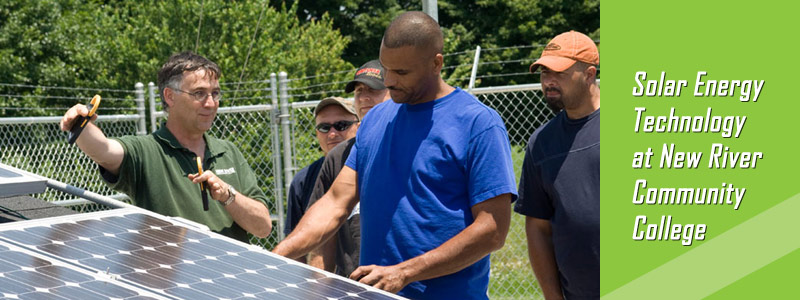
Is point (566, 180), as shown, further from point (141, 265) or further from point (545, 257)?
point (141, 265)

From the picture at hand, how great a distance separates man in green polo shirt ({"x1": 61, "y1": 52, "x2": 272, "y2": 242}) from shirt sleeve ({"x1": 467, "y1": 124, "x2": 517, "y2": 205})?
3.49 ft

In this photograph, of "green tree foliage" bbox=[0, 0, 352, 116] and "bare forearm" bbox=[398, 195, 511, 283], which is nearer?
"bare forearm" bbox=[398, 195, 511, 283]

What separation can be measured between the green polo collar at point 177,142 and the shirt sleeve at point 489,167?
1452 millimetres

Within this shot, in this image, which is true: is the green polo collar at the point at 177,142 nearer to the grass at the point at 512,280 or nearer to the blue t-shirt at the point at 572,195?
the blue t-shirt at the point at 572,195

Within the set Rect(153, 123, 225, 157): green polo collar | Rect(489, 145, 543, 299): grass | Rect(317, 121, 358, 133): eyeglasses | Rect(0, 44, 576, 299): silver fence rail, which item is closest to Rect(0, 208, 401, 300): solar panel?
Rect(153, 123, 225, 157): green polo collar

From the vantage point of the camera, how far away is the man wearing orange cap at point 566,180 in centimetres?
426

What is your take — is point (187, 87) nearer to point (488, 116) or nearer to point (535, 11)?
point (488, 116)

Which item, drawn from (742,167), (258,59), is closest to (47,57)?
(258,59)

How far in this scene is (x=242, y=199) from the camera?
13.2ft

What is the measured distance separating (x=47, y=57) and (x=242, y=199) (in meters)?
18.0

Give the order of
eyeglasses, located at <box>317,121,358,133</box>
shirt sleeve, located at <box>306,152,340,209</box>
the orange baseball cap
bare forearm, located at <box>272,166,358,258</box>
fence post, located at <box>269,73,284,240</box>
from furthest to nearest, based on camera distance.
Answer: fence post, located at <box>269,73,284,240</box>
eyeglasses, located at <box>317,121,358,133</box>
shirt sleeve, located at <box>306,152,340,209</box>
the orange baseball cap
bare forearm, located at <box>272,166,358,258</box>

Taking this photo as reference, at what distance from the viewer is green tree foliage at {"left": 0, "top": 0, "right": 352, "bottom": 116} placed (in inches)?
698

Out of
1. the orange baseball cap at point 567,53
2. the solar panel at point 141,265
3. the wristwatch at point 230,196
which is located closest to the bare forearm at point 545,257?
the orange baseball cap at point 567,53

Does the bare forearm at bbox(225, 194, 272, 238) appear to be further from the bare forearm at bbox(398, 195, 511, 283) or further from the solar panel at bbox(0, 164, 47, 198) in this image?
the bare forearm at bbox(398, 195, 511, 283)
